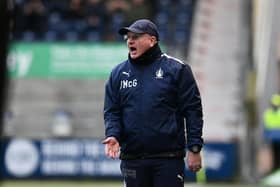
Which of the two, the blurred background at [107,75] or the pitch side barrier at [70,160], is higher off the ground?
the blurred background at [107,75]

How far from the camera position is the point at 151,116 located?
5129 millimetres

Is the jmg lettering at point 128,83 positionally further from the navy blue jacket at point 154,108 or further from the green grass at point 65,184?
the green grass at point 65,184

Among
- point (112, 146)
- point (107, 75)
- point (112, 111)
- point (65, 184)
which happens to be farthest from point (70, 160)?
point (112, 146)

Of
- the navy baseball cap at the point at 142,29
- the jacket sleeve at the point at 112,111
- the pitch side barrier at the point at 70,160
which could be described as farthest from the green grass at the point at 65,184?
the navy baseball cap at the point at 142,29

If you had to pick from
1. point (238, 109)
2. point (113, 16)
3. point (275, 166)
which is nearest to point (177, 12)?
point (113, 16)

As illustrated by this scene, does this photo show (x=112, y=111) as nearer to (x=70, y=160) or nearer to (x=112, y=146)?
(x=112, y=146)

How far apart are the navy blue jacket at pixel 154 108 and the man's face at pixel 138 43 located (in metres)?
0.12

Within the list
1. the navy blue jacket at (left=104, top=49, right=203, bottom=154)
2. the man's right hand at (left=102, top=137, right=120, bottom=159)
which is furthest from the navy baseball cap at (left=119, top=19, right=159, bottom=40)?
the man's right hand at (left=102, top=137, right=120, bottom=159)

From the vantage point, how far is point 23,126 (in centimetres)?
2011

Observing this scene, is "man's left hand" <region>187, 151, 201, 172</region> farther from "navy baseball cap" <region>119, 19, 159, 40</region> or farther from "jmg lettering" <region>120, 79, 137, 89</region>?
"navy baseball cap" <region>119, 19, 159, 40</region>

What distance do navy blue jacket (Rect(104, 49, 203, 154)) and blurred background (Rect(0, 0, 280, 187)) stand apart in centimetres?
1336

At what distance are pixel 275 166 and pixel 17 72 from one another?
247 inches

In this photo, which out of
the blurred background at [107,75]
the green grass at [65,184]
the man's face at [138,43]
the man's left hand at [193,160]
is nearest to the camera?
the man's left hand at [193,160]

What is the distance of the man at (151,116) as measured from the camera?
16.8ft
